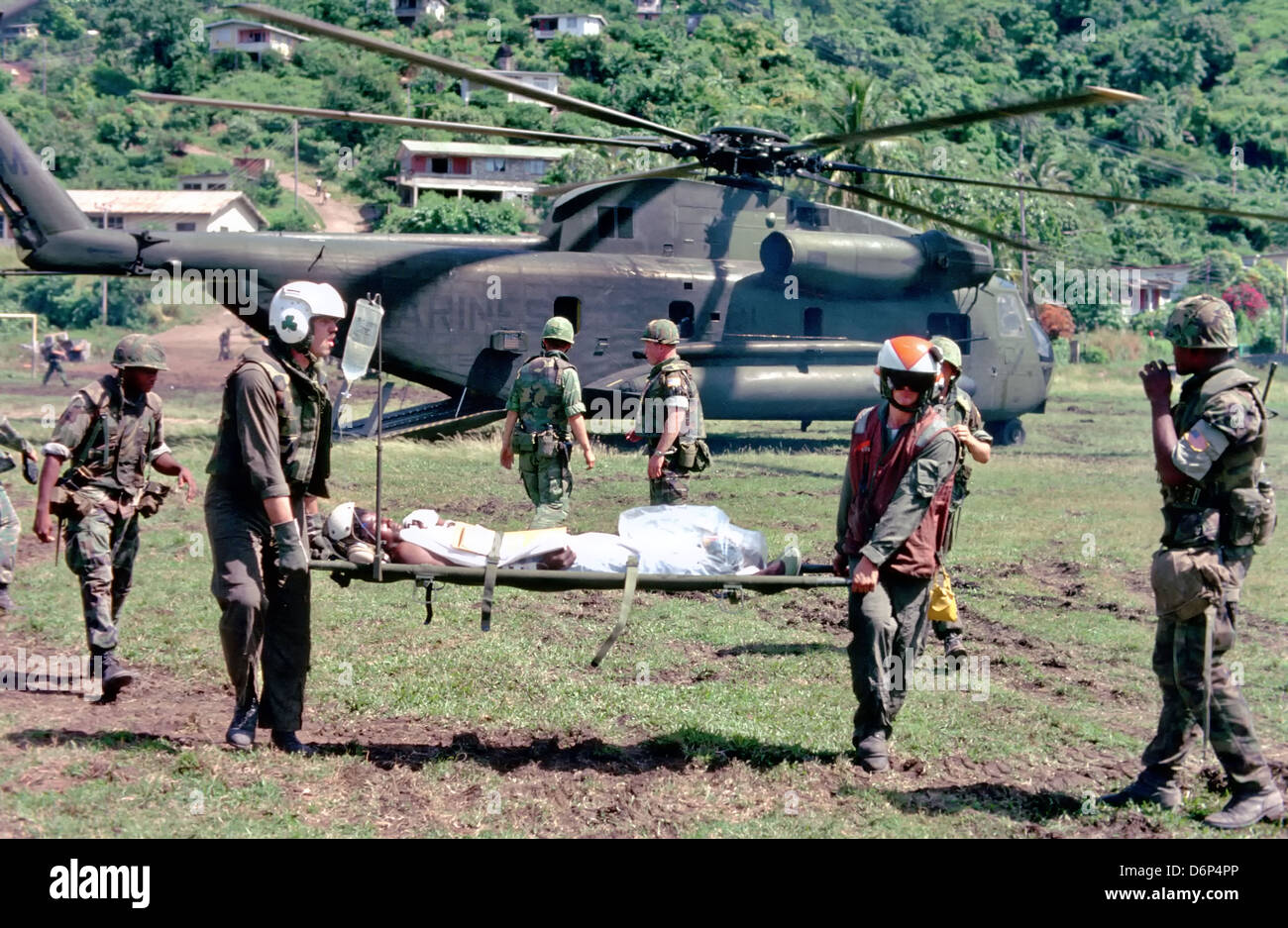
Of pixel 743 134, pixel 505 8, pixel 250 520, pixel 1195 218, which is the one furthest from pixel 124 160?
pixel 250 520

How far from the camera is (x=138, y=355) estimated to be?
7.77m

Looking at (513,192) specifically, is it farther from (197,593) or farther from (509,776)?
(509,776)

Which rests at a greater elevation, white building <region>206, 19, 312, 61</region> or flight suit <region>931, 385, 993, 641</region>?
white building <region>206, 19, 312, 61</region>

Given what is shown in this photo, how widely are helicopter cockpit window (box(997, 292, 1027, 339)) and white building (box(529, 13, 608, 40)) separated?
90.8 meters

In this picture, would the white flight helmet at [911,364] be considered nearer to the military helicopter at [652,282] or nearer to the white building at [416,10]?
the military helicopter at [652,282]

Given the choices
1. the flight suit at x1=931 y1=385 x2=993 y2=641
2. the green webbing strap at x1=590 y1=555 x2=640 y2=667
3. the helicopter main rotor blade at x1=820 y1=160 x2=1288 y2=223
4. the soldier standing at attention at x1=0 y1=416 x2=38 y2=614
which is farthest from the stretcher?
the helicopter main rotor blade at x1=820 y1=160 x2=1288 y2=223

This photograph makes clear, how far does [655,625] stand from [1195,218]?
78217 mm

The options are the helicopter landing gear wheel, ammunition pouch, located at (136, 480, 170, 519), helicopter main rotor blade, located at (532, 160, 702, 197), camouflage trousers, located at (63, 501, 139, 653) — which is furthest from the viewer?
the helicopter landing gear wheel

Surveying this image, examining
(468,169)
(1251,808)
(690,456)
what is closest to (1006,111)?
(690,456)

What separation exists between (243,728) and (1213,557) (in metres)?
4.77

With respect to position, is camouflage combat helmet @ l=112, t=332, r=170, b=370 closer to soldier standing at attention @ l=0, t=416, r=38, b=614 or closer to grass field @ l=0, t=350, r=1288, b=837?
soldier standing at attention @ l=0, t=416, r=38, b=614

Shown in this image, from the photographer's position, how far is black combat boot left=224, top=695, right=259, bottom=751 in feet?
21.7

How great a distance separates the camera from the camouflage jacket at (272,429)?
6.34m

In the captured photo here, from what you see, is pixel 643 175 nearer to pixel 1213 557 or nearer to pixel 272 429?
pixel 272 429
